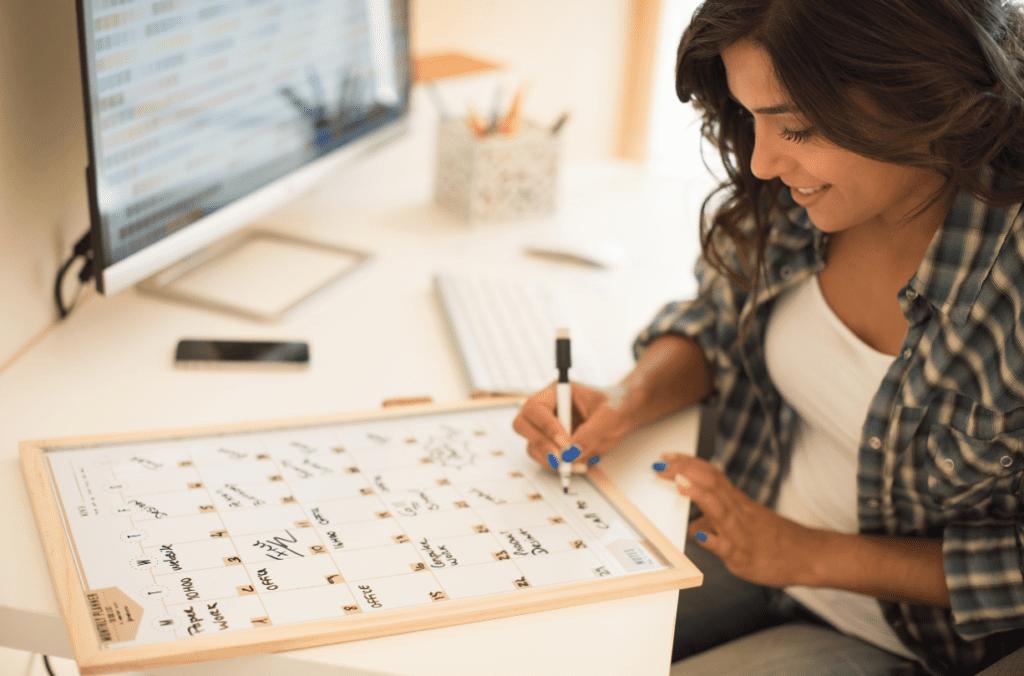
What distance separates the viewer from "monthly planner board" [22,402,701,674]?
0.58 meters

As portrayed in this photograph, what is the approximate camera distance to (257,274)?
1.19 m

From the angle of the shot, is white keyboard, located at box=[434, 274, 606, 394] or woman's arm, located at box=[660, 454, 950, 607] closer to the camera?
woman's arm, located at box=[660, 454, 950, 607]

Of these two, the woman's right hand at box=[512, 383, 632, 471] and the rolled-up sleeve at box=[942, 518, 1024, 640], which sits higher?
the woman's right hand at box=[512, 383, 632, 471]

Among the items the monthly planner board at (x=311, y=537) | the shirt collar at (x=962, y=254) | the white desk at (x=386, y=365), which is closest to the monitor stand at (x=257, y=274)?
the white desk at (x=386, y=365)

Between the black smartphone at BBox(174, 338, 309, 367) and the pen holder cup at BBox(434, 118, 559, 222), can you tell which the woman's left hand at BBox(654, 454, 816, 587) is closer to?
the black smartphone at BBox(174, 338, 309, 367)

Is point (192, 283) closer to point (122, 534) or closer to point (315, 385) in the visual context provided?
point (315, 385)

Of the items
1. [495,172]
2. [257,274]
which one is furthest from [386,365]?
[495,172]

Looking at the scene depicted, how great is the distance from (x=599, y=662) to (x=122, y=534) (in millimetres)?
354

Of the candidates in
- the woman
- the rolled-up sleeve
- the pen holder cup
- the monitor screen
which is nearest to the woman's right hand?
the woman

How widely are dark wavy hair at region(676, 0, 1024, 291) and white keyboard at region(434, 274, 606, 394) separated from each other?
0.37 m

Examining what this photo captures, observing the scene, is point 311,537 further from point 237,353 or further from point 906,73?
point 906,73

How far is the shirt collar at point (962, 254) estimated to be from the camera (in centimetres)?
77

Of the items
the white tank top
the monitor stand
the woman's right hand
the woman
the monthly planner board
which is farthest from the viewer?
the monitor stand

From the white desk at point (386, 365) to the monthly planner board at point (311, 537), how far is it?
0.07ft
